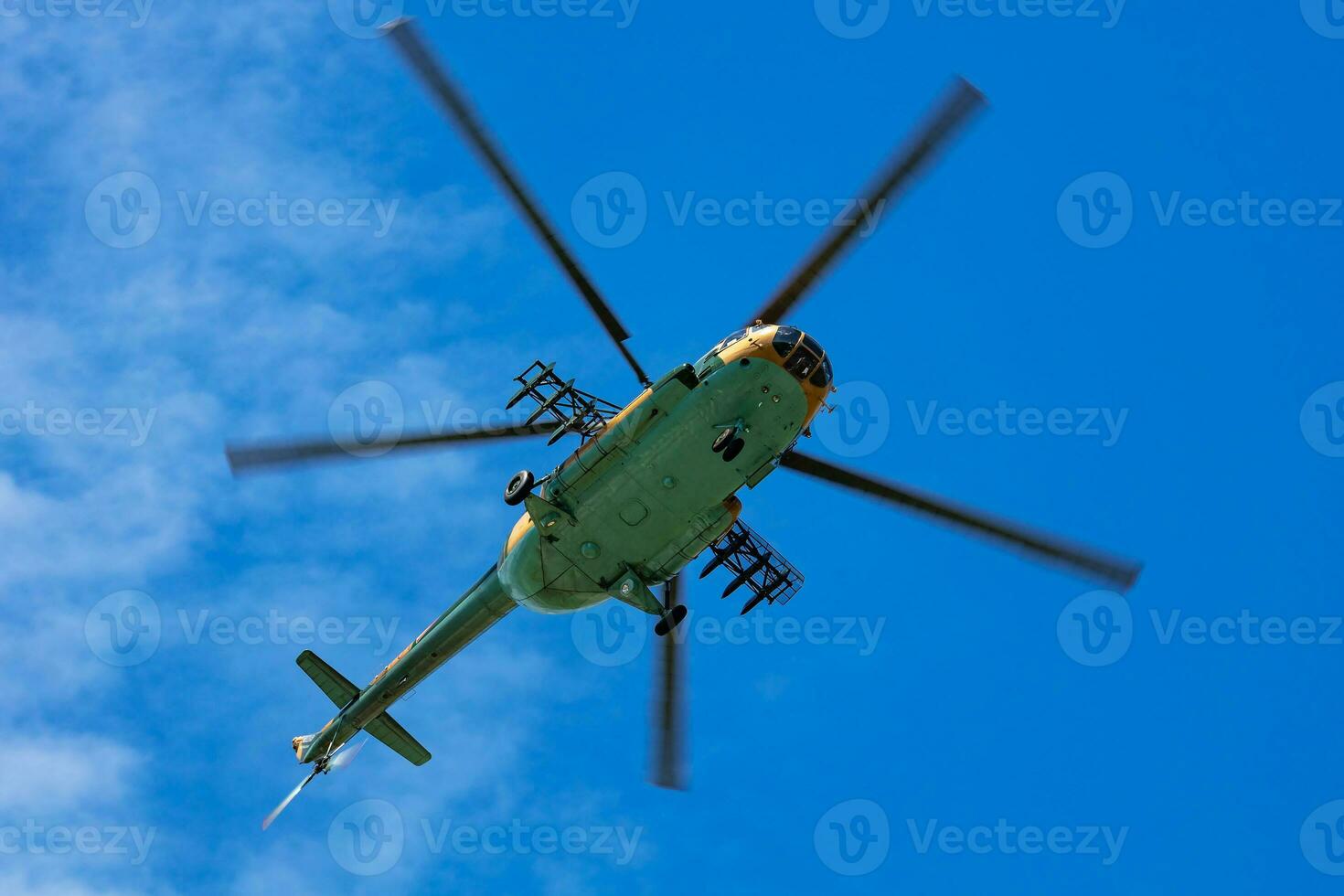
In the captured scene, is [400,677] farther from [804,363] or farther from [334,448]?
[804,363]

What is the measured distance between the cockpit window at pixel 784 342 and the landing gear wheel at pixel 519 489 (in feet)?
17.1

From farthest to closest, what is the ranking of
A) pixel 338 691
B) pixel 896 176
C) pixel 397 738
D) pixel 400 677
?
pixel 397 738 < pixel 338 691 < pixel 400 677 < pixel 896 176

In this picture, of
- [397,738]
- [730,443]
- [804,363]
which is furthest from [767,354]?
[397,738]

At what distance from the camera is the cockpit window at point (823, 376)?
24.3 metres

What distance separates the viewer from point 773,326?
2430cm

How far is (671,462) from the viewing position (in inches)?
950

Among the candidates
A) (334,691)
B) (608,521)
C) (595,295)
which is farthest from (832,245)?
(334,691)

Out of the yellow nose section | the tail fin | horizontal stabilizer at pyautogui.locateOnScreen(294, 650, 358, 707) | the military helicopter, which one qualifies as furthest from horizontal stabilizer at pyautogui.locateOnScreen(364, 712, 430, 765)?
the yellow nose section

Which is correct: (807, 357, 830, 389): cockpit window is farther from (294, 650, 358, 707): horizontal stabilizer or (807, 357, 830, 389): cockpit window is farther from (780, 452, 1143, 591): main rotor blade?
(294, 650, 358, 707): horizontal stabilizer

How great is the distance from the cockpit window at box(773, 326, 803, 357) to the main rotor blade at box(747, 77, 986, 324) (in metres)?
1.06

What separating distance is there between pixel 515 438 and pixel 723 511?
4180 millimetres

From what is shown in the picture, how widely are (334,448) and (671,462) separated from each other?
6.15 m

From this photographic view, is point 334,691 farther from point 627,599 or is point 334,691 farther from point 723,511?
point 723,511

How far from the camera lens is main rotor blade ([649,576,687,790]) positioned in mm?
25812
